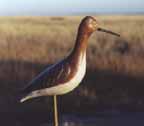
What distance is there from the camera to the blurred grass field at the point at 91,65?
12.4 meters

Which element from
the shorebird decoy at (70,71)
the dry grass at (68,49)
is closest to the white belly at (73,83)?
the shorebird decoy at (70,71)

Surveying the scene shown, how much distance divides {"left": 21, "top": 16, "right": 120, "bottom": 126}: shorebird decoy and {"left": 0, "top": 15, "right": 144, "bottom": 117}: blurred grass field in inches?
239

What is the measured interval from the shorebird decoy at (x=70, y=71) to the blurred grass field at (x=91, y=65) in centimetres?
606

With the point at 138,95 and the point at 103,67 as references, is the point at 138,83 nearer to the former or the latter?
the point at 138,95

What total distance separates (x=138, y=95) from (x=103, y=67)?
3047mm

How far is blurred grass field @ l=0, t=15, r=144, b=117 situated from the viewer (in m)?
12.4

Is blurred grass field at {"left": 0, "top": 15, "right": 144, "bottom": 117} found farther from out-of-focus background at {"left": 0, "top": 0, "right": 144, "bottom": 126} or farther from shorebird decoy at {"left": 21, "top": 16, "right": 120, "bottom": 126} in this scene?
shorebird decoy at {"left": 21, "top": 16, "right": 120, "bottom": 126}

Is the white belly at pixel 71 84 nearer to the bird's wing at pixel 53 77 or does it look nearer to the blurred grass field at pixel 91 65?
the bird's wing at pixel 53 77

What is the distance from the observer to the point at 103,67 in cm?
1554

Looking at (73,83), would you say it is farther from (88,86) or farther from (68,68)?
(88,86)

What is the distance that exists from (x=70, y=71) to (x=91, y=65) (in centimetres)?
1047

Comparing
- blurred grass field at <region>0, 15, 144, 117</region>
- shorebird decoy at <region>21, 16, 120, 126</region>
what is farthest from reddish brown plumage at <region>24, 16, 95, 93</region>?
blurred grass field at <region>0, 15, 144, 117</region>

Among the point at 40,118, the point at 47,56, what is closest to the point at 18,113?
the point at 40,118

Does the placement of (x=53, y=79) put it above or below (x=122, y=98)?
above
